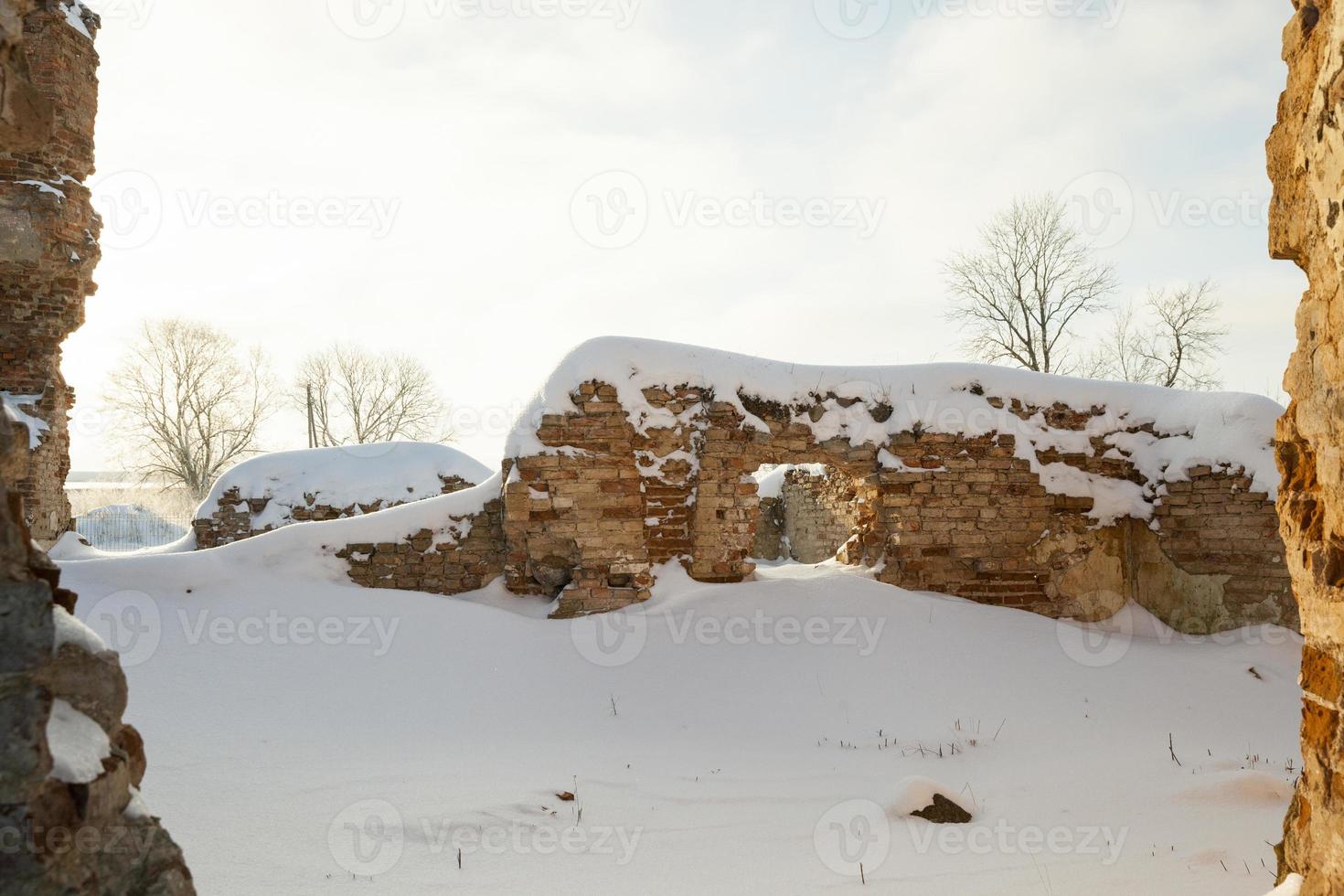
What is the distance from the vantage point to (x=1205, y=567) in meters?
7.92

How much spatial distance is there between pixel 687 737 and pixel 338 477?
440 inches

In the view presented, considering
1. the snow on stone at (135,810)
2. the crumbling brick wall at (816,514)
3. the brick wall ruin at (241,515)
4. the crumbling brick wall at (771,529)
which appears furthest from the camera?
the crumbling brick wall at (771,529)

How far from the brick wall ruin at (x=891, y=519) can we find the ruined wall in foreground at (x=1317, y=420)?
16.8 feet

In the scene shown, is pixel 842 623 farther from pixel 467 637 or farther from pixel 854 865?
pixel 854 865

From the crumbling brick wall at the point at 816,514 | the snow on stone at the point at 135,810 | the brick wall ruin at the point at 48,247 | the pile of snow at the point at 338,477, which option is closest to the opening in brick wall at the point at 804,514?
the crumbling brick wall at the point at 816,514

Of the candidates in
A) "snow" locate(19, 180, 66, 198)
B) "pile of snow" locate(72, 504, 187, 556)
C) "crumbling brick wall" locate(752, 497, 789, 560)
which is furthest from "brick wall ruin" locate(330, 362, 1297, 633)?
"pile of snow" locate(72, 504, 187, 556)

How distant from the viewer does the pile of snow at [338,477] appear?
14.2 metres

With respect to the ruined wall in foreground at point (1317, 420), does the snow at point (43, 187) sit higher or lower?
higher

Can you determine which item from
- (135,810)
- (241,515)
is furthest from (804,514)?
(135,810)

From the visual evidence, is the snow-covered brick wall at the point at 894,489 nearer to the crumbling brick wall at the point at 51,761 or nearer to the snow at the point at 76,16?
the crumbling brick wall at the point at 51,761

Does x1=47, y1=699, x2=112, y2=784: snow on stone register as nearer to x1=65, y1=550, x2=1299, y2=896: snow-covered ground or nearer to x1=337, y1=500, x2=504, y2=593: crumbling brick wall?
x1=65, y1=550, x2=1299, y2=896: snow-covered ground

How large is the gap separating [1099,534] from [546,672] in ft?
18.3

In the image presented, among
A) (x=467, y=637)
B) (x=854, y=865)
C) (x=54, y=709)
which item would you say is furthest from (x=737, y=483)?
(x=54, y=709)

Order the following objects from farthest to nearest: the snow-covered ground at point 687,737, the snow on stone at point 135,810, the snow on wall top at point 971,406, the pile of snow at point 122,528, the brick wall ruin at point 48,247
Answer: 1. the pile of snow at point 122,528
2. the brick wall ruin at point 48,247
3. the snow on wall top at point 971,406
4. the snow-covered ground at point 687,737
5. the snow on stone at point 135,810
